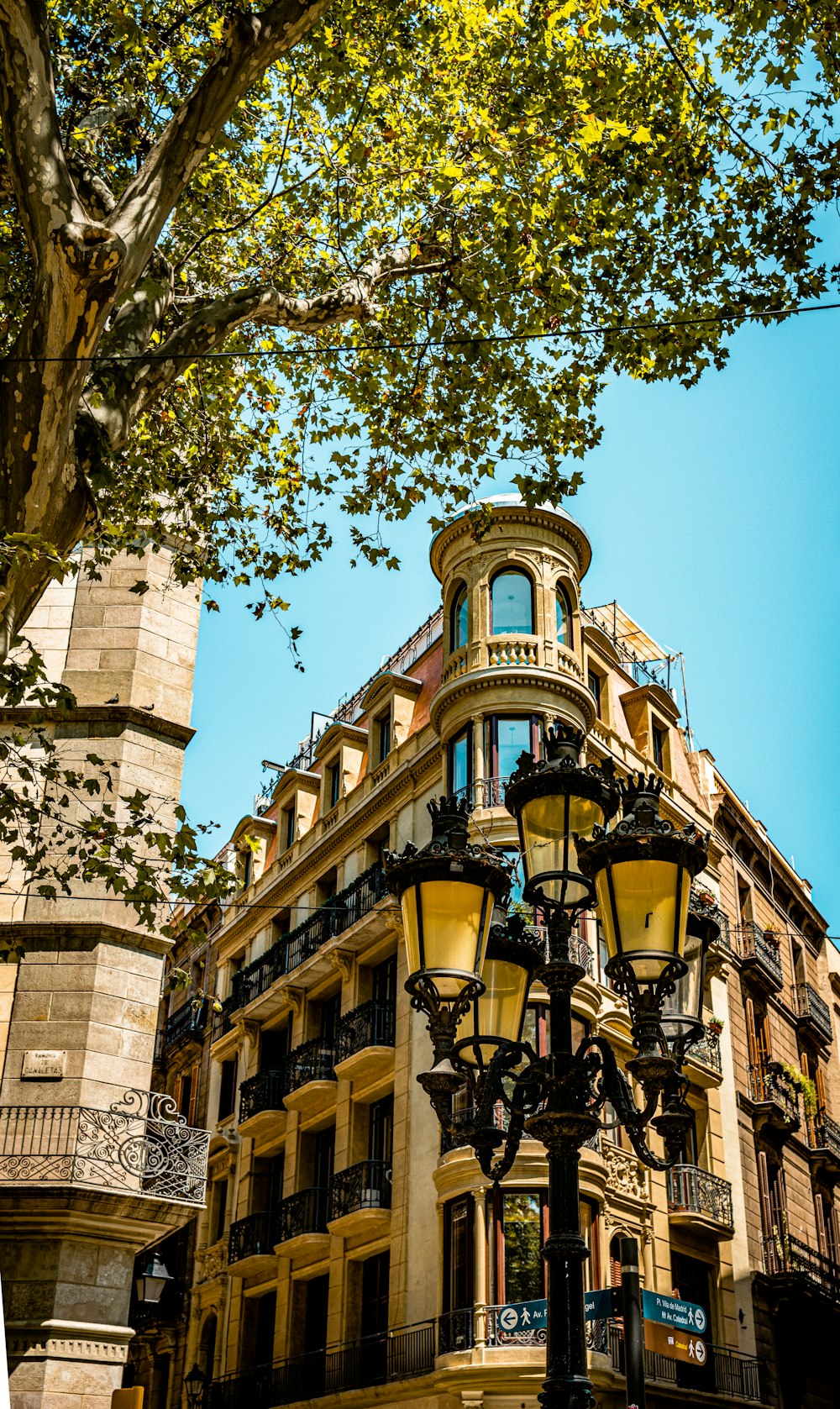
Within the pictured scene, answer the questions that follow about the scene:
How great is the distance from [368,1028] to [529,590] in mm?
8562

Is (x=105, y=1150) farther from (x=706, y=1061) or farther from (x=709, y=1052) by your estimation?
(x=709, y=1052)

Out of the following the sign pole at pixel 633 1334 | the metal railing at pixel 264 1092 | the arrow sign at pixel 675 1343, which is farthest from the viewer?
the metal railing at pixel 264 1092

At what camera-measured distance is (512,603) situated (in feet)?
80.7

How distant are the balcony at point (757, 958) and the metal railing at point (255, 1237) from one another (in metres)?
11.1

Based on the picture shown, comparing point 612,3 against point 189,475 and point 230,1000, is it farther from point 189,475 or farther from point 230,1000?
point 230,1000

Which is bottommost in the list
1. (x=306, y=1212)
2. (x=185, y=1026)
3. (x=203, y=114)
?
(x=306, y=1212)

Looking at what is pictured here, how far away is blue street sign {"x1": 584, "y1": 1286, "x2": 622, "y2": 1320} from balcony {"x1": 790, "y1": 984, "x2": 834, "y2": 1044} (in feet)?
84.9

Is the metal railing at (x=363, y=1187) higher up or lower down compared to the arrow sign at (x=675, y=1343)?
higher up

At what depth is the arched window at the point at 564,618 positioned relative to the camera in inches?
977

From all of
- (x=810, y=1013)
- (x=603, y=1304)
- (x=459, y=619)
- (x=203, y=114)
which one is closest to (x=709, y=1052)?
(x=810, y=1013)

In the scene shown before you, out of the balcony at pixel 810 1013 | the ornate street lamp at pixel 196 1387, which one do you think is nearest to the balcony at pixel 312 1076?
the ornate street lamp at pixel 196 1387

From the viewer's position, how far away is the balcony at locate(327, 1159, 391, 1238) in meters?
23.3

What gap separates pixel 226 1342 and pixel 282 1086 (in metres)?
5.26

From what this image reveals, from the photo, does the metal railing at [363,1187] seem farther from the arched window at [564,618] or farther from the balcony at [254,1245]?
the arched window at [564,618]
